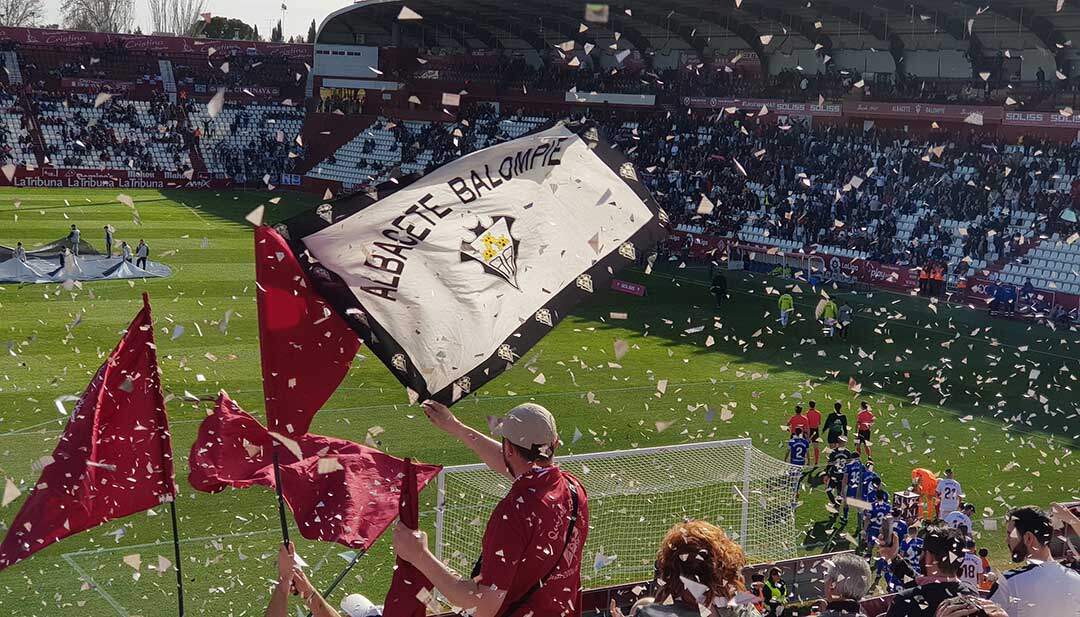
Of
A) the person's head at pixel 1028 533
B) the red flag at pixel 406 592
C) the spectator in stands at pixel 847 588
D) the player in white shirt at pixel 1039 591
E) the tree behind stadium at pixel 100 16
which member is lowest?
the tree behind stadium at pixel 100 16

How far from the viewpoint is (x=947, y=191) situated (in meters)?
33.3

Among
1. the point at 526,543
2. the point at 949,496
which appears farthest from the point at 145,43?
the point at 526,543

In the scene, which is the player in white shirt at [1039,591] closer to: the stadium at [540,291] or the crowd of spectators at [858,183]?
the stadium at [540,291]

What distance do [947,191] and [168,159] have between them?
34389 mm

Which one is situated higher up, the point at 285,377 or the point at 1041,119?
the point at 285,377

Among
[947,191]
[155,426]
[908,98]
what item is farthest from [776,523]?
[908,98]

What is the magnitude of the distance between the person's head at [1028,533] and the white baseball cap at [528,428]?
9.24ft

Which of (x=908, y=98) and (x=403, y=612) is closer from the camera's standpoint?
(x=403, y=612)

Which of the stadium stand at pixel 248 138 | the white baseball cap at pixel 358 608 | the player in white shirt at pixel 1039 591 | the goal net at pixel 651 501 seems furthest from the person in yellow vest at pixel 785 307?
the stadium stand at pixel 248 138

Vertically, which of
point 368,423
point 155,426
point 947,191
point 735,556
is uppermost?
point 735,556

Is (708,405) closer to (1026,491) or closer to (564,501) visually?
(1026,491)

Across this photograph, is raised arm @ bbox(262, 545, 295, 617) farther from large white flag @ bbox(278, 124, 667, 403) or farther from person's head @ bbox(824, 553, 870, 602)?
person's head @ bbox(824, 553, 870, 602)

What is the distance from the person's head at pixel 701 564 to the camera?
3191 millimetres

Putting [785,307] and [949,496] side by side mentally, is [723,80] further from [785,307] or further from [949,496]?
[949,496]
